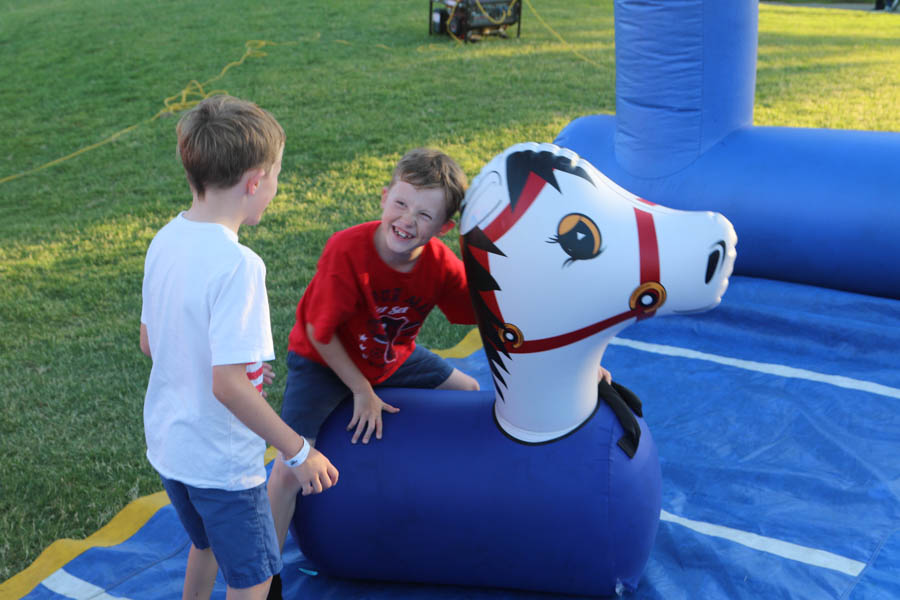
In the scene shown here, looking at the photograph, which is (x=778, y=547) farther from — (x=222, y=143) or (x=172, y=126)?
(x=172, y=126)

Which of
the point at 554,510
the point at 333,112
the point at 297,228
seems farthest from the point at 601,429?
the point at 333,112

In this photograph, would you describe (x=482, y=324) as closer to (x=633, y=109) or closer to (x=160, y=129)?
(x=633, y=109)

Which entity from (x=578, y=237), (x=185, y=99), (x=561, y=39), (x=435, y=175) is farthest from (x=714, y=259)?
(x=561, y=39)

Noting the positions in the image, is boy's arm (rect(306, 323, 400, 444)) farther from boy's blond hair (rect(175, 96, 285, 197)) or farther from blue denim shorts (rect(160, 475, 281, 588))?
boy's blond hair (rect(175, 96, 285, 197))

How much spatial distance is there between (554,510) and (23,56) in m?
11.4

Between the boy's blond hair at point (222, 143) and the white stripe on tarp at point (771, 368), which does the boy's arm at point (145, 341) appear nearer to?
the boy's blond hair at point (222, 143)

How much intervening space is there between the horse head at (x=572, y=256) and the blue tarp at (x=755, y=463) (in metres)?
0.53

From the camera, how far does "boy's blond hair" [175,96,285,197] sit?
1.65 meters

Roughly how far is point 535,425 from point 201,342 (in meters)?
0.83

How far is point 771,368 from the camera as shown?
10.6 feet

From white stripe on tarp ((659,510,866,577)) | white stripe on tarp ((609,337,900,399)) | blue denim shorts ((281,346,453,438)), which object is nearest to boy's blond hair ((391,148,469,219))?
blue denim shorts ((281,346,453,438))

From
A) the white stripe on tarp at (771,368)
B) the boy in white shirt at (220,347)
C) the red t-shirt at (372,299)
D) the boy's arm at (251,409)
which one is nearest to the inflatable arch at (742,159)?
the white stripe on tarp at (771,368)

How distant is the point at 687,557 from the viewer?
91.0 inches

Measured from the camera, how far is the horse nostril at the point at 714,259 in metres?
1.78
